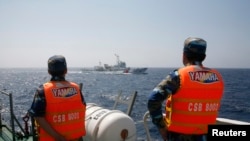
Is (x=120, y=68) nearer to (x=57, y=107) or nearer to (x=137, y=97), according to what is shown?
(x=137, y=97)

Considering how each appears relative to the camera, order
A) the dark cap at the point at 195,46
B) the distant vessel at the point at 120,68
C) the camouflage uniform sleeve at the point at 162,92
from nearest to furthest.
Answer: the camouflage uniform sleeve at the point at 162,92 → the dark cap at the point at 195,46 → the distant vessel at the point at 120,68

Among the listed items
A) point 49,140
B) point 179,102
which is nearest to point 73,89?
point 49,140

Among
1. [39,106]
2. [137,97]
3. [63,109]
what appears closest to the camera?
[39,106]

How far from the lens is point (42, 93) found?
3467mm

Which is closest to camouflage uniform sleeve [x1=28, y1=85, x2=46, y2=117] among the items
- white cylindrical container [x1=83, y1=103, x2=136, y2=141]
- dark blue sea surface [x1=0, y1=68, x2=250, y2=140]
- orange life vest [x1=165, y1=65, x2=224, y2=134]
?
orange life vest [x1=165, y1=65, x2=224, y2=134]

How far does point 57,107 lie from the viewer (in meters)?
3.53

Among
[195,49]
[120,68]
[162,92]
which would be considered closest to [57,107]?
[162,92]

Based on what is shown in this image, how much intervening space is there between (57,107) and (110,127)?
173 centimetres

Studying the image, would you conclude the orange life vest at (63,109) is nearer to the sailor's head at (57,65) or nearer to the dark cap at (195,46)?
the sailor's head at (57,65)

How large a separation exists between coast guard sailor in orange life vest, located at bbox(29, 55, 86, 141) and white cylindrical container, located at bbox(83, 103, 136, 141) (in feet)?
4.19

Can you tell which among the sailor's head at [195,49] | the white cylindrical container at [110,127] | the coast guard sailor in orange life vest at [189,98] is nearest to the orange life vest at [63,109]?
the coast guard sailor in orange life vest at [189,98]

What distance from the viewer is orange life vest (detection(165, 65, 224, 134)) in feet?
10.5

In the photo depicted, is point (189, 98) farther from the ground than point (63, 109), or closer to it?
farther from the ground

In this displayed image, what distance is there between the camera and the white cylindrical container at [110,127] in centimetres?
507
